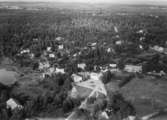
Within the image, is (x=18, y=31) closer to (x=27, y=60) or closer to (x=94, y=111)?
(x=27, y=60)

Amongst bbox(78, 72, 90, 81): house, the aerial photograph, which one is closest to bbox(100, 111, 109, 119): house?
the aerial photograph

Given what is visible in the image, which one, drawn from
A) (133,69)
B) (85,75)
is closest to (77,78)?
(85,75)

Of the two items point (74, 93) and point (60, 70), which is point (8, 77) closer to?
point (60, 70)

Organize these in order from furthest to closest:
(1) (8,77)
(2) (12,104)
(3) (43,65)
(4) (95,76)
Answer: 1. (3) (43,65)
2. (1) (8,77)
3. (4) (95,76)
4. (2) (12,104)

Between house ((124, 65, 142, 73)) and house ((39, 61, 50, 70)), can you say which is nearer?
house ((124, 65, 142, 73))

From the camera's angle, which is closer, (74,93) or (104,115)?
(104,115)

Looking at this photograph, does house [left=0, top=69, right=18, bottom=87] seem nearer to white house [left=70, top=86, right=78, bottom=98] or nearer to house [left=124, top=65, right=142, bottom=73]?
white house [left=70, top=86, right=78, bottom=98]

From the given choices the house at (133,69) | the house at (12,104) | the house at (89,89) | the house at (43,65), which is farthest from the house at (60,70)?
the house at (12,104)

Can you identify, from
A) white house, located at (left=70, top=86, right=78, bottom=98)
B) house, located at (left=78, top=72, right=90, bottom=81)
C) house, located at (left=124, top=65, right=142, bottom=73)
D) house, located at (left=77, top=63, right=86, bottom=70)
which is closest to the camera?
white house, located at (left=70, top=86, right=78, bottom=98)

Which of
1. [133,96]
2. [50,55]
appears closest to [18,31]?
[50,55]

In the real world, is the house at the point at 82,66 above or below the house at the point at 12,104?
above

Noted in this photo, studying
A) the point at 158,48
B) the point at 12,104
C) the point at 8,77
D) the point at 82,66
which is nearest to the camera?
the point at 12,104

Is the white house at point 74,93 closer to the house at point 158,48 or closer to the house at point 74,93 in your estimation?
the house at point 74,93
